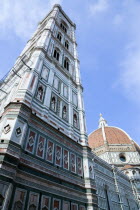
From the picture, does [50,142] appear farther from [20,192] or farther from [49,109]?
[20,192]

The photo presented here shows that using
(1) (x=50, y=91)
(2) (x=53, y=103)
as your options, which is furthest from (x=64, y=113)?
(1) (x=50, y=91)

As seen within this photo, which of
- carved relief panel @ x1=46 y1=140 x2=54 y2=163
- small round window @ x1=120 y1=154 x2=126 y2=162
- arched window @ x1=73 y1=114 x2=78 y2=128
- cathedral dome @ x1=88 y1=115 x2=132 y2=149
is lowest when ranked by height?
carved relief panel @ x1=46 y1=140 x2=54 y2=163

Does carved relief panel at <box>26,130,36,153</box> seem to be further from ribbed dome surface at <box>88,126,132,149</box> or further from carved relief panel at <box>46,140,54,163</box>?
ribbed dome surface at <box>88,126,132,149</box>

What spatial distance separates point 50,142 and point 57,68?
773cm

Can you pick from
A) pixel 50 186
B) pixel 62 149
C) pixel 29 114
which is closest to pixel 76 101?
pixel 62 149

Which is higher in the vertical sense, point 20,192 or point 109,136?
point 109,136

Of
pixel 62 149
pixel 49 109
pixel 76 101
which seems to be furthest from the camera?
pixel 76 101

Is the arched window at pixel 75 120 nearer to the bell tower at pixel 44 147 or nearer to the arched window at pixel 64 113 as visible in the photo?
the bell tower at pixel 44 147

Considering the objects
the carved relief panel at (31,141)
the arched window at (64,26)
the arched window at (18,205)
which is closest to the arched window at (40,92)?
the carved relief panel at (31,141)

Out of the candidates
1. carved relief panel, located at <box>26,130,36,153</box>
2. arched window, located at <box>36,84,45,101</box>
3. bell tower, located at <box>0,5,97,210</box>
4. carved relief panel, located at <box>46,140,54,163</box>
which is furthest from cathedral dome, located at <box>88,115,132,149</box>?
carved relief panel, located at <box>26,130,36,153</box>

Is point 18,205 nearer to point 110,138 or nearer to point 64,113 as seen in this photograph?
point 64,113

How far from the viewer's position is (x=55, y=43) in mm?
16891

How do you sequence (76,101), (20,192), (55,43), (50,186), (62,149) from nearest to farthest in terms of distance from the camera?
(20,192) < (50,186) < (62,149) < (76,101) < (55,43)

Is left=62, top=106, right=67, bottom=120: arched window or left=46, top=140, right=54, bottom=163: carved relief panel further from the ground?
left=62, top=106, right=67, bottom=120: arched window
